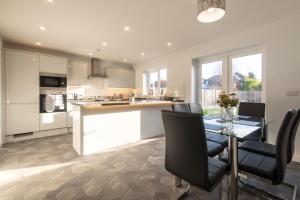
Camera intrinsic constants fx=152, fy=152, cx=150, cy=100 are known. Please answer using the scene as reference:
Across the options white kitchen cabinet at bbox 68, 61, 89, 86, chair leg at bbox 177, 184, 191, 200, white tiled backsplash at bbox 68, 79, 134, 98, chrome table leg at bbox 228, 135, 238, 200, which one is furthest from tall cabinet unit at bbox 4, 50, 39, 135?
chrome table leg at bbox 228, 135, 238, 200

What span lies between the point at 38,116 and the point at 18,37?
81.1 inches

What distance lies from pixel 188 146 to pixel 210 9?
147 cm

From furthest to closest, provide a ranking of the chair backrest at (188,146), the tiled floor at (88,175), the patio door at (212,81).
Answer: the patio door at (212,81), the tiled floor at (88,175), the chair backrest at (188,146)

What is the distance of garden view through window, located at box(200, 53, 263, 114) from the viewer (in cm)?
339

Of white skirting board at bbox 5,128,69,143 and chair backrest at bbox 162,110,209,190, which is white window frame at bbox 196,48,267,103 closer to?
chair backrest at bbox 162,110,209,190

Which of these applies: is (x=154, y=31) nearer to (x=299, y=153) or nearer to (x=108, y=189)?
(x=108, y=189)

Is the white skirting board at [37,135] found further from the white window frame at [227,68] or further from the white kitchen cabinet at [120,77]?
the white window frame at [227,68]

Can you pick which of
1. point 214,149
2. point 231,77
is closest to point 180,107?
point 214,149

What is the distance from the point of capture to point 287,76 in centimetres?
278

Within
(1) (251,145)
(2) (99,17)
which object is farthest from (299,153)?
(2) (99,17)

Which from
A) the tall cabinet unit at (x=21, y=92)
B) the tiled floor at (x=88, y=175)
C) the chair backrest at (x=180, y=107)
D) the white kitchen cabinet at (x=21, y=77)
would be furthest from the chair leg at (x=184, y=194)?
the white kitchen cabinet at (x=21, y=77)

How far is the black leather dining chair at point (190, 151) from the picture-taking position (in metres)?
1.12

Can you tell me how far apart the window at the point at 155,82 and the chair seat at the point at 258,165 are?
4.00 meters

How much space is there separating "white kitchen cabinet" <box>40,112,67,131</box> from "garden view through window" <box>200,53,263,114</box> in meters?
4.23
